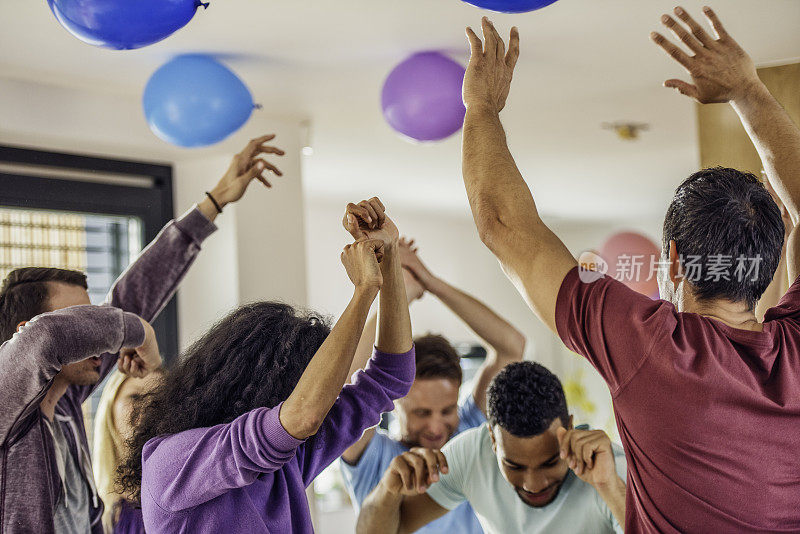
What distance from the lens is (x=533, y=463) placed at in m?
1.91

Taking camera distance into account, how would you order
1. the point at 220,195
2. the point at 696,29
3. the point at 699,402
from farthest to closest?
→ the point at 220,195 → the point at 696,29 → the point at 699,402

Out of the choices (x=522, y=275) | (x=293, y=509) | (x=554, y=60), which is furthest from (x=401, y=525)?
(x=554, y=60)

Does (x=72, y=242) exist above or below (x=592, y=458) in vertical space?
above

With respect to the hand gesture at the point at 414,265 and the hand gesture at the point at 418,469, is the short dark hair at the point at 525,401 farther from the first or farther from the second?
the hand gesture at the point at 414,265

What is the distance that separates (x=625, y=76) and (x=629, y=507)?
2.30 metres

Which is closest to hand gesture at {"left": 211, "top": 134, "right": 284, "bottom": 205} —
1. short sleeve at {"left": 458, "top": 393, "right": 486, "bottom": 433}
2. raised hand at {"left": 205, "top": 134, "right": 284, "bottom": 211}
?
raised hand at {"left": 205, "top": 134, "right": 284, "bottom": 211}

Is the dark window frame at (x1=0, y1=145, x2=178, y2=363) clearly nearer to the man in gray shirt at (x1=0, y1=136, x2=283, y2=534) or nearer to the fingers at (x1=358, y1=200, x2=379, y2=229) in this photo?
the man in gray shirt at (x1=0, y1=136, x2=283, y2=534)

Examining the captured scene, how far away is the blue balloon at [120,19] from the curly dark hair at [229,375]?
800 millimetres

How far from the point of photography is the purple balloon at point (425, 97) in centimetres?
266

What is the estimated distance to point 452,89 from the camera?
2670 millimetres

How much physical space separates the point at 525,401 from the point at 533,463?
0.14 m

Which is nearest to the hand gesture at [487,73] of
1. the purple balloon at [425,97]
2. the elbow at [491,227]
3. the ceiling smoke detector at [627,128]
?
the elbow at [491,227]

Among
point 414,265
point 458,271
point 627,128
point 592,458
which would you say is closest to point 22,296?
point 414,265

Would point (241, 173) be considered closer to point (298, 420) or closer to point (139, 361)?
point (139, 361)
